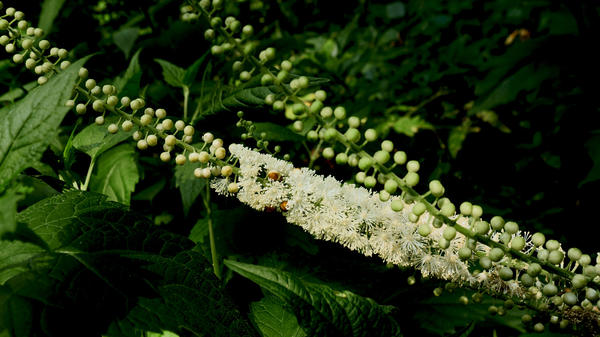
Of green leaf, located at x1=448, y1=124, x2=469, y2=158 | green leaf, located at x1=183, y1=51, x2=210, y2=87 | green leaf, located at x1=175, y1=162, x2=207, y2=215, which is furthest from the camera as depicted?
green leaf, located at x1=448, y1=124, x2=469, y2=158

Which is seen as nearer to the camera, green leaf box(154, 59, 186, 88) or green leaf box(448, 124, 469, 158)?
green leaf box(154, 59, 186, 88)

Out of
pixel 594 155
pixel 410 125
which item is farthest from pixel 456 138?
pixel 594 155

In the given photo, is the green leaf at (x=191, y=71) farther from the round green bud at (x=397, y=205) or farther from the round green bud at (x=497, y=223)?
the round green bud at (x=497, y=223)

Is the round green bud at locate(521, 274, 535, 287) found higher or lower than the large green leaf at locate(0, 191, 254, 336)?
lower

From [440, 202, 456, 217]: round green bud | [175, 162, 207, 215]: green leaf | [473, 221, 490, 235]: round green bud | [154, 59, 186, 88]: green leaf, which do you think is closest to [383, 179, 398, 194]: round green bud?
[440, 202, 456, 217]: round green bud

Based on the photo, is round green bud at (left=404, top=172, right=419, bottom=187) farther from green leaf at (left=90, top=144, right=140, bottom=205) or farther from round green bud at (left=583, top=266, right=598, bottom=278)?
green leaf at (left=90, top=144, right=140, bottom=205)

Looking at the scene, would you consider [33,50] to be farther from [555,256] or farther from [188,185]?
[555,256]

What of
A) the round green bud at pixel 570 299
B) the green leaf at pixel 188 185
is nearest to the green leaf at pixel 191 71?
the green leaf at pixel 188 185
